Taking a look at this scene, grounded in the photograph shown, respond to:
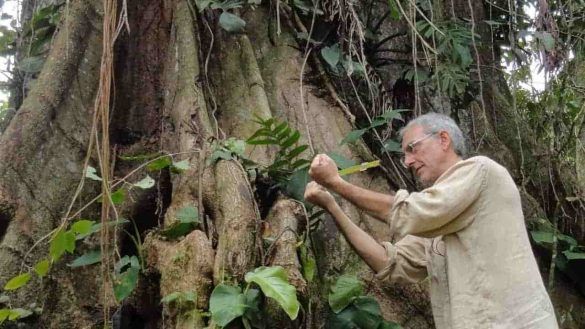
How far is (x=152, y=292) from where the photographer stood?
3025 millimetres

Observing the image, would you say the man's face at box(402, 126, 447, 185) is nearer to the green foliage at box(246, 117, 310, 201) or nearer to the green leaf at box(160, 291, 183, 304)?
the green foliage at box(246, 117, 310, 201)

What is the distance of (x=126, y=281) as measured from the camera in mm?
2863

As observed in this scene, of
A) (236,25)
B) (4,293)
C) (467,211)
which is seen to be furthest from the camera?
(236,25)

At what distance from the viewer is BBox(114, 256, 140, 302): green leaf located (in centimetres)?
284

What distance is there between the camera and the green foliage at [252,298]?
7.94 ft

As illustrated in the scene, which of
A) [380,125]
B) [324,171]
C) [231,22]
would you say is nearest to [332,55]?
[380,125]

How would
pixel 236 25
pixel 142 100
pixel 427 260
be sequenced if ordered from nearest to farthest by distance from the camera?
pixel 427 260 < pixel 236 25 < pixel 142 100

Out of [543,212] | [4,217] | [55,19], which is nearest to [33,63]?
[55,19]

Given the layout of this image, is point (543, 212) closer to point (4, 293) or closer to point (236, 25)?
point (236, 25)

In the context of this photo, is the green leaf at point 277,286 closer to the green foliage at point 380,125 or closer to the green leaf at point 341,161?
the green leaf at point 341,161

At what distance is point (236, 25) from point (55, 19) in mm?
1284

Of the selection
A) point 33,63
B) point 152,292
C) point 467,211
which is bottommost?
point 152,292

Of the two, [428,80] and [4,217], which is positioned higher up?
[428,80]

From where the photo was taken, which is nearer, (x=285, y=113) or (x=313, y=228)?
(x=313, y=228)
